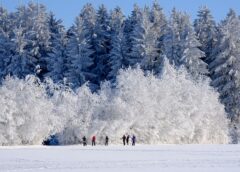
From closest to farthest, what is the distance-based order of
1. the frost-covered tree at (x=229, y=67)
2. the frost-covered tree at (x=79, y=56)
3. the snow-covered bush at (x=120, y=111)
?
the snow-covered bush at (x=120, y=111)
the frost-covered tree at (x=229, y=67)
the frost-covered tree at (x=79, y=56)

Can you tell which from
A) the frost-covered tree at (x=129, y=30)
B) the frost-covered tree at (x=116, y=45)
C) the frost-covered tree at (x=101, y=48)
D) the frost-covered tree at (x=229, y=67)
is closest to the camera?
the frost-covered tree at (x=229, y=67)

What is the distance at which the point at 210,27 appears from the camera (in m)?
77.5

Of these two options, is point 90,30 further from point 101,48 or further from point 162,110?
point 162,110

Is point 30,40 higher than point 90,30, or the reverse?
point 90,30

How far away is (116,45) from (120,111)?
21.6 metres

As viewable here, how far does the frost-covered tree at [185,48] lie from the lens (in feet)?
230

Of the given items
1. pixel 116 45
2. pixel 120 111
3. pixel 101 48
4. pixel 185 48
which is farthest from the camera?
Result: pixel 101 48

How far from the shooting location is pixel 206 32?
77.6 meters

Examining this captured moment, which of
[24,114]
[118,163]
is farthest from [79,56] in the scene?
[118,163]

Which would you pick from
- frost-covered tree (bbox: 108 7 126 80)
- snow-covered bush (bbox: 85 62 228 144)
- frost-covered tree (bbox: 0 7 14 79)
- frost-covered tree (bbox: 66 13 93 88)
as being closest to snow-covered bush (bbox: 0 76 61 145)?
snow-covered bush (bbox: 85 62 228 144)

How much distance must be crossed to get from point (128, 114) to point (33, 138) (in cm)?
885

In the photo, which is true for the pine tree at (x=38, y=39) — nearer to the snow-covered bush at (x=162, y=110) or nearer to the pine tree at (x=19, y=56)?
the pine tree at (x=19, y=56)

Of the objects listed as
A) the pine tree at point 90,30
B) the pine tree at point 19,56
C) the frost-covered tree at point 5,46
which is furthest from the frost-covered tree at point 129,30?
the frost-covered tree at point 5,46

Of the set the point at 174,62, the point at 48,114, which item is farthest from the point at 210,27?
the point at 48,114
